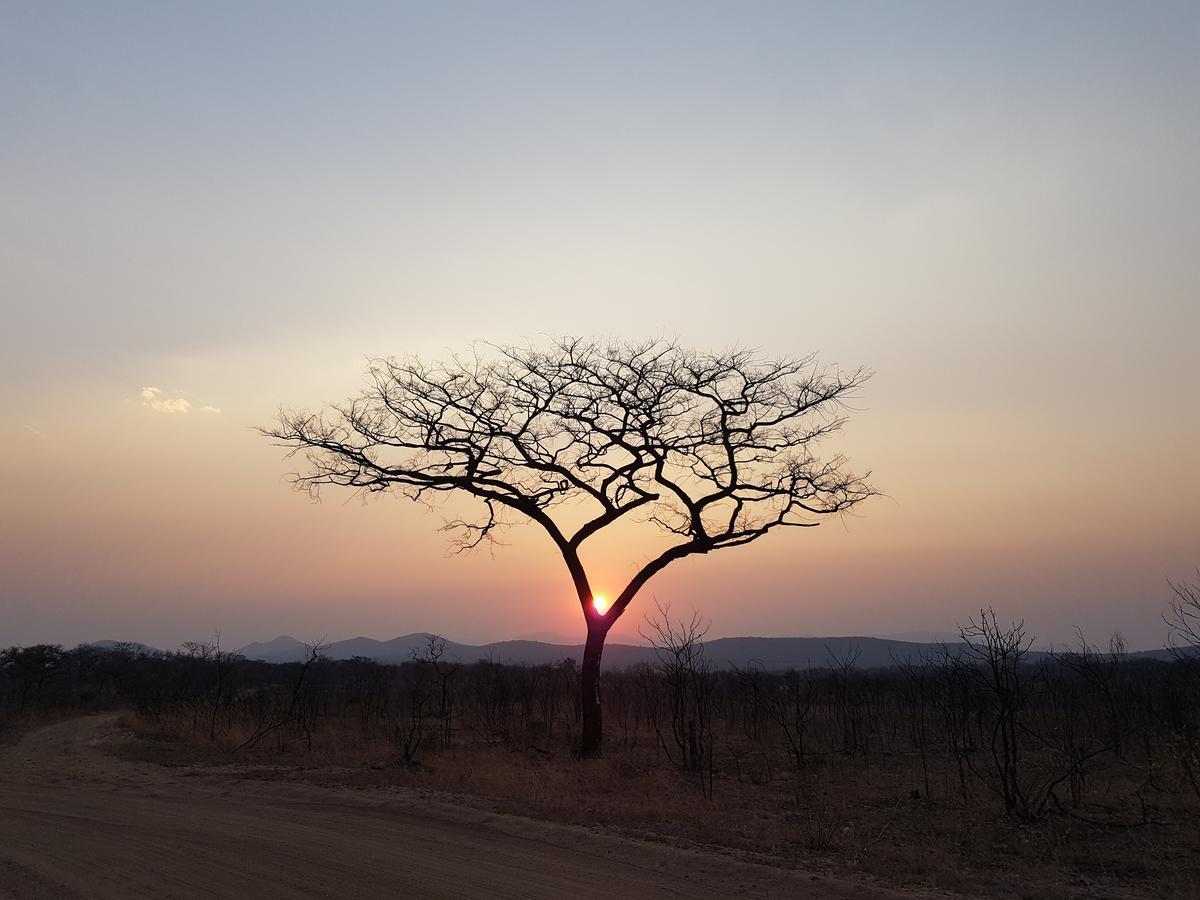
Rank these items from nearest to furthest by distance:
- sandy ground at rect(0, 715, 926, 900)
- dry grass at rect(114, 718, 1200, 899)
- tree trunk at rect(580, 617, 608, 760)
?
sandy ground at rect(0, 715, 926, 900) < dry grass at rect(114, 718, 1200, 899) < tree trunk at rect(580, 617, 608, 760)

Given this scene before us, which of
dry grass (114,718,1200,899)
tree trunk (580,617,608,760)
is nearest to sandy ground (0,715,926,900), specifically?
dry grass (114,718,1200,899)

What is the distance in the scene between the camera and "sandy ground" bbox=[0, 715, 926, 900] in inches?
302

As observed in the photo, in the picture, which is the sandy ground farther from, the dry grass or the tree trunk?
the tree trunk

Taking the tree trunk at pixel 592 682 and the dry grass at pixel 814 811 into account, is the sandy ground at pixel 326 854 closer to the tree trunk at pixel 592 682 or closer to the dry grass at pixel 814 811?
the dry grass at pixel 814 811

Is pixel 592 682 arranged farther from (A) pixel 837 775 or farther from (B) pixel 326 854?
(B) pixel 326 854

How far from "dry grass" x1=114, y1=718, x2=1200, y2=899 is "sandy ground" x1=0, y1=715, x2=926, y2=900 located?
0.80 m

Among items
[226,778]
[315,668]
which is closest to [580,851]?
[226,778]

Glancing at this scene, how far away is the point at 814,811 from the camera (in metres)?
12.5

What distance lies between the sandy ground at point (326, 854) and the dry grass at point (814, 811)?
31.3 inches

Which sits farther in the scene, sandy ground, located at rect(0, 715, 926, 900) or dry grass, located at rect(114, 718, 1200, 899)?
dry grass, located at rect(114, 718, 1200, 899)

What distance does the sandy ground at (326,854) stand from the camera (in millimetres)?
7672

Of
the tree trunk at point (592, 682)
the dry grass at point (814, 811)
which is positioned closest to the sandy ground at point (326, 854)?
the dry grass at point (814, 811)

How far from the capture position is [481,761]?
16953 millimetres

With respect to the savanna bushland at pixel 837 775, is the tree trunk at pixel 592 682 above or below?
above
